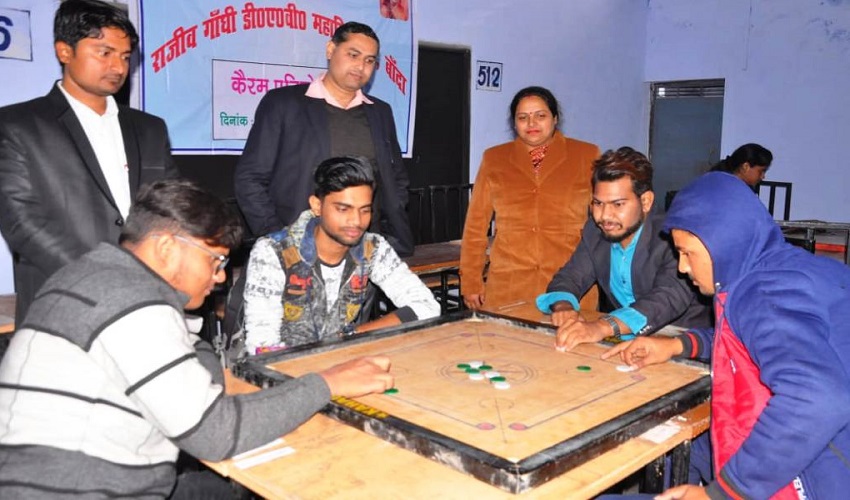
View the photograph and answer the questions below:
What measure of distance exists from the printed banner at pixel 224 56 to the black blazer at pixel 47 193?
1821mm

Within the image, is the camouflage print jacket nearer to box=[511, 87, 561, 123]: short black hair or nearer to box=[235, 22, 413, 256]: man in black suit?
box=[235, 22, 413, 256]: man in black suit

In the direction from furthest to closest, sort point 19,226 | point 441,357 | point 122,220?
point 122,220 → point 19,226 → point 441,357

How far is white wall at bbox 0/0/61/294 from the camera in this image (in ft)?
12.0

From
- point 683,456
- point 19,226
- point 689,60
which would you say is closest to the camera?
point 683,456

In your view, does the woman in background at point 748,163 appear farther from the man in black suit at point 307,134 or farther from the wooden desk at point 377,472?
the wooden desk at point 377,472

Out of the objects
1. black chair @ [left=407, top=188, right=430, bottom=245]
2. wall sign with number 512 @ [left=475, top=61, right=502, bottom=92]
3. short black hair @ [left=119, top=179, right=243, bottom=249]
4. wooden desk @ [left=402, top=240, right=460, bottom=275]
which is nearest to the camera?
short black hair @ [left=119, top=179, right=243, bottom=249]

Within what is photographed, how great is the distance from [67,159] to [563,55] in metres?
5.38

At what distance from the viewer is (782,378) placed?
1.33m

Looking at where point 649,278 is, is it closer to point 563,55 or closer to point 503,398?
point 503,398

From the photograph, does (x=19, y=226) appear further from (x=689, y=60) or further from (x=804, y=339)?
(x=689, y=60)

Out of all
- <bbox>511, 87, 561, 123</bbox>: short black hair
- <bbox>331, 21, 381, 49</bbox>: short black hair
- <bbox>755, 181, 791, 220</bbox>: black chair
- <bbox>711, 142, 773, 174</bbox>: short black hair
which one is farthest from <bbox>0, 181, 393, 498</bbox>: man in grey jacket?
<bbox>755, 181, 791, 220</bbox>: black chair

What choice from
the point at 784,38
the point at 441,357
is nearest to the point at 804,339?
the point at 441,357

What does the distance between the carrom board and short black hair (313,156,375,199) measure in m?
0.54

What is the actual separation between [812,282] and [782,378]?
203 mm
